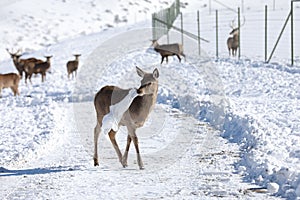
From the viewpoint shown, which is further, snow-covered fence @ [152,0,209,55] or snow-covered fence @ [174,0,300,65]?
snow-covered fence @ [152,0,209,55]

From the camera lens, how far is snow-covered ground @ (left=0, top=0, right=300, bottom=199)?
306 inches

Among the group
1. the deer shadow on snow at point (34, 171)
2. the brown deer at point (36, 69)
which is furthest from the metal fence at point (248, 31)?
the deer shadow on snow at point (34, 171)

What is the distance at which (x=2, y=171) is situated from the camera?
910 cm

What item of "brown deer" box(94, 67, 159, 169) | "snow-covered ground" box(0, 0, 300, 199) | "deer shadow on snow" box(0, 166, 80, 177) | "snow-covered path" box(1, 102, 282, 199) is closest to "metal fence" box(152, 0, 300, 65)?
"snow-covered ground" box(0, 0, 300, 199)

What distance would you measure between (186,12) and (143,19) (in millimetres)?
8288

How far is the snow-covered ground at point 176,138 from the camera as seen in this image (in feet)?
25.5

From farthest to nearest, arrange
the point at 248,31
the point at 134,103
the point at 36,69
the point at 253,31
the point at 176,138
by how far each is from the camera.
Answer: the point at 248,31, the point at 253,31, the point at 36,69, the point at 176,138, the point at 134,103

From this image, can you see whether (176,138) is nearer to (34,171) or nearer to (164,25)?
(34,171)

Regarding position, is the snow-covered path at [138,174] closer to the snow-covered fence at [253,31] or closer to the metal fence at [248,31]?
the snow-covered fence at [253,31]

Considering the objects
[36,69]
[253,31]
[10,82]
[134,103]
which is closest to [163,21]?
[253,31]

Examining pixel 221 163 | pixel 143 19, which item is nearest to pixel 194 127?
pixel 221 163

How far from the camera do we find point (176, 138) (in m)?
11.2

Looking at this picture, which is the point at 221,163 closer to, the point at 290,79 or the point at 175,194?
the point at 175,194

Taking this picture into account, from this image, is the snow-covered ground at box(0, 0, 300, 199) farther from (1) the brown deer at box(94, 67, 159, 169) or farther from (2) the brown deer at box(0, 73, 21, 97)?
(2) the brown deer at box(0, 73, 21, 97)
